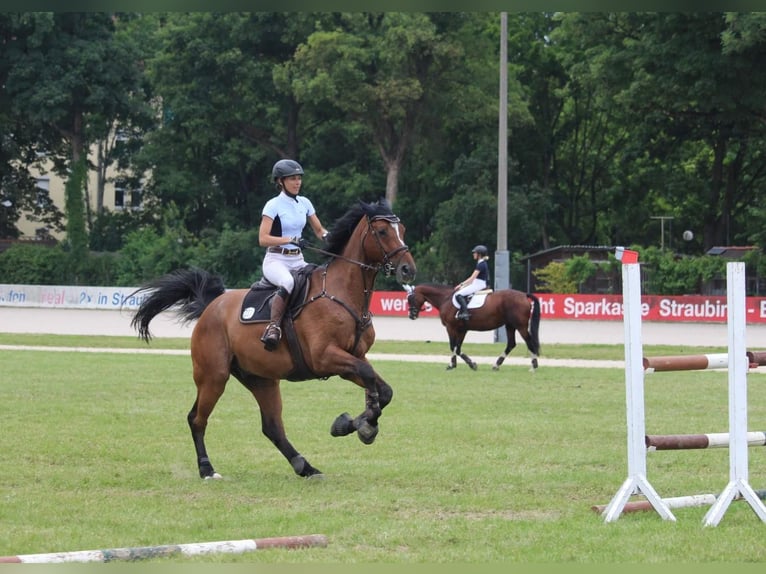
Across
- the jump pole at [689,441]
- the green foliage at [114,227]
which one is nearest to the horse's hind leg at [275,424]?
the jump pole at [689,441]

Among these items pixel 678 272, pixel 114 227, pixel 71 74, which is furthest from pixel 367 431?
pixel 114 227

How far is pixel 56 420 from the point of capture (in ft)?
53.8

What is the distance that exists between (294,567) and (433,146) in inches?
2470

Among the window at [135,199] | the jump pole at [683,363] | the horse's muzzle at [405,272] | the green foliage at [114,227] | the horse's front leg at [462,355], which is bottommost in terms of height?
the horse's front leg at [462,355]

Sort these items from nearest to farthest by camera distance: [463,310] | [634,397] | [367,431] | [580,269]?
[634,397] < [367,431] < [463,310] < [580,269]

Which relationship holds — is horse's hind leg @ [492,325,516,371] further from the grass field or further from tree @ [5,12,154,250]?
tree @ [5,12,154,250]

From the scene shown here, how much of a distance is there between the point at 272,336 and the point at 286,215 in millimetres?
1255

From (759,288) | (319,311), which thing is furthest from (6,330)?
(319,311)

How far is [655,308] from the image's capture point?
50.1m

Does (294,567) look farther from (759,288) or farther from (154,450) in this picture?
(759,288)

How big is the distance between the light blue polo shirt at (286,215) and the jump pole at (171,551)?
172 inches

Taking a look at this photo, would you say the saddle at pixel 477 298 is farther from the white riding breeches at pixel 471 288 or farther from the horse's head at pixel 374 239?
the horse's head at pixel 374 239

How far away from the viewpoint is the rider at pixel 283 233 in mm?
11750

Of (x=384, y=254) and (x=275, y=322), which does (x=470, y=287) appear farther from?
(x=275, y=322)
